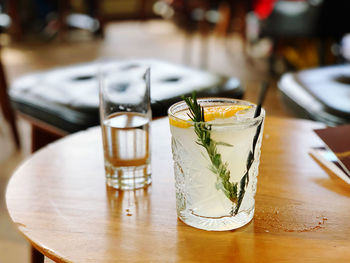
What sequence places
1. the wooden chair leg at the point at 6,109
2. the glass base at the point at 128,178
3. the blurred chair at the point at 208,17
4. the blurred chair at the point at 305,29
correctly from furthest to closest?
the blurred chair at the point at 208,17 → the blurred chair at the point at 305,29 → the wooden chair leg at the point at 6,109 → the glass base at the point at 128,178

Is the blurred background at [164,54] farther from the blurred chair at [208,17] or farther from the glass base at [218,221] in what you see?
the glass base at [218,221]

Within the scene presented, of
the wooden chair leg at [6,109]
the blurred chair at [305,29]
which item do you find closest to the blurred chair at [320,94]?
the blurred chair at [305,29]

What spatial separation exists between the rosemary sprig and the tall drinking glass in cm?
17

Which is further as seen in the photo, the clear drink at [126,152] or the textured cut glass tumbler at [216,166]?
the clear drink at [126,152]

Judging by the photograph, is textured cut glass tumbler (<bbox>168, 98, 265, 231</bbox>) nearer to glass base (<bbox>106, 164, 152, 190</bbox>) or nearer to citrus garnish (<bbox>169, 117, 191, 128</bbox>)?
citrus garnish (<bbox>169, 117, 191, 128</bbox>)

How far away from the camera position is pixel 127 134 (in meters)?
0.70

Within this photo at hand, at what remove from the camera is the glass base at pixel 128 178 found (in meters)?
0.68

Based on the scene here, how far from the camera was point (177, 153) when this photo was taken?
577mm

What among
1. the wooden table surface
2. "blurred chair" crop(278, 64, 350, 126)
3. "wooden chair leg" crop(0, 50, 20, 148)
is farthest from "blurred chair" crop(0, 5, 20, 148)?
the wooden table surface

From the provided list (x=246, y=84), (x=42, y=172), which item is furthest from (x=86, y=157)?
(x=246, y=84)

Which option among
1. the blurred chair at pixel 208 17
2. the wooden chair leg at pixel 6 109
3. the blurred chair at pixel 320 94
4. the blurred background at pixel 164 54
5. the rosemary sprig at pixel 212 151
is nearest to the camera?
the rosemary sprig at pixel 212 151

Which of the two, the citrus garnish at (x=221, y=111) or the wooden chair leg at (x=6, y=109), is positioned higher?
the citrus garnish at (x=221, y=111)

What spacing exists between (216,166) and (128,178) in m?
0.20

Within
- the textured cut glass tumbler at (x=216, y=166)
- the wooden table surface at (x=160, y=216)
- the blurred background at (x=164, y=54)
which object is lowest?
the blurred background at (x=164, y=54)
